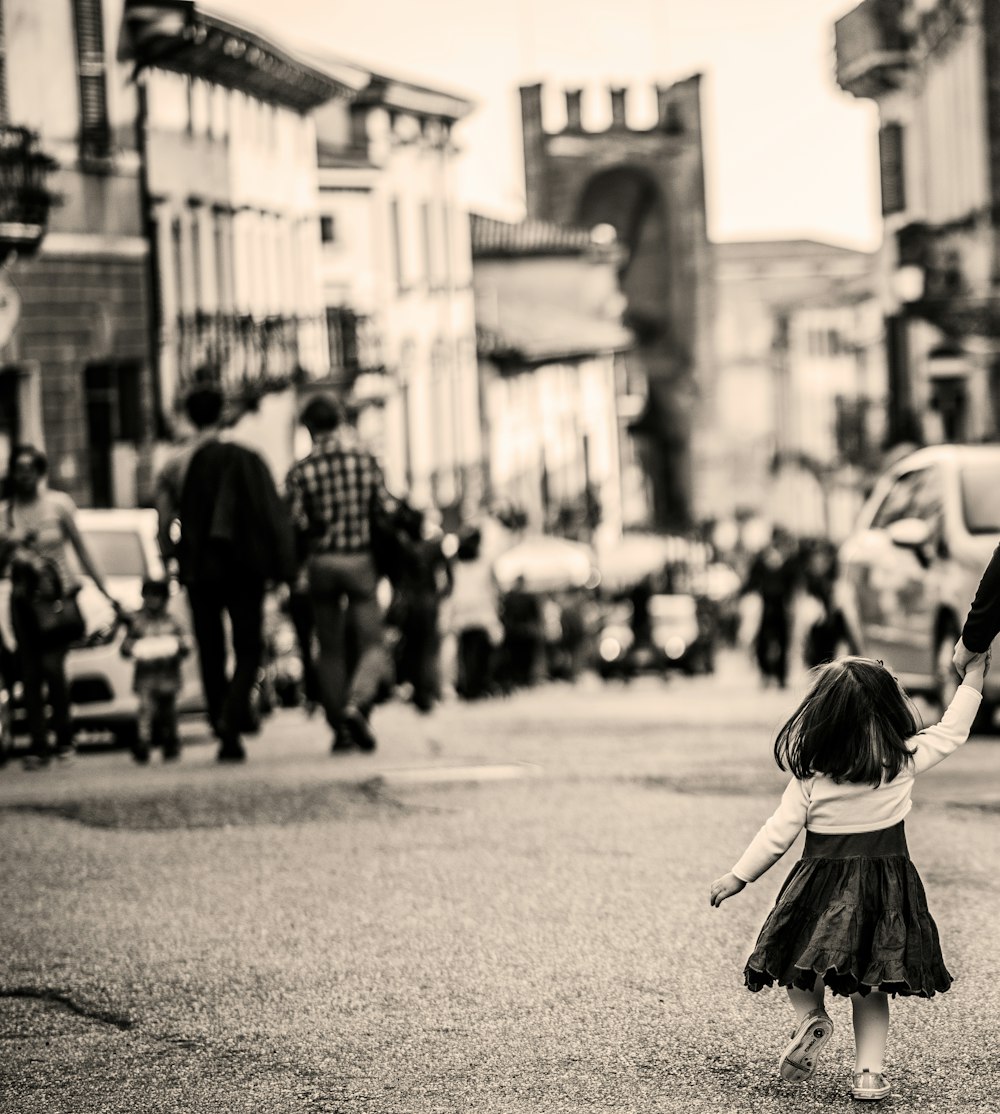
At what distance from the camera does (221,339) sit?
38.5 meters

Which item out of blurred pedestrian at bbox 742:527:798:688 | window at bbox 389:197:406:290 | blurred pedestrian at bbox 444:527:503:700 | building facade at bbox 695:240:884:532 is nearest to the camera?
blurred pedestrian at bbox 444:527:503:700

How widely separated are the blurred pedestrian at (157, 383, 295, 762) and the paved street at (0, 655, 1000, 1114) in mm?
854

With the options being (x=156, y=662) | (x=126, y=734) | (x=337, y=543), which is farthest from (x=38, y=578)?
(x=126, y=734)

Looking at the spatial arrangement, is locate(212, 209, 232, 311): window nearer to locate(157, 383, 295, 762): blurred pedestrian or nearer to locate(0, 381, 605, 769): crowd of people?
locate(0, 381, 605, 769): crowd of people

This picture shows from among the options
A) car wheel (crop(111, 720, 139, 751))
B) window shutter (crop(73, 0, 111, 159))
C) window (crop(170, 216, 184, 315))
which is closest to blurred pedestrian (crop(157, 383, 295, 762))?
car wheel (crop(111, 720, 139, 751))

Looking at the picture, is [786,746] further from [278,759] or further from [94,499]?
[94,499]

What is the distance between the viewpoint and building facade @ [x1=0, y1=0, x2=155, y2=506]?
2977 centimetres

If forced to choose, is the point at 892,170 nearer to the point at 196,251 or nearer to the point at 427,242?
the point at 196,251

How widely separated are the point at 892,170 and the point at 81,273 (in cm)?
2000

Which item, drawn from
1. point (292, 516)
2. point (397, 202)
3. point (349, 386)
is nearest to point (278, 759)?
point (292, 516)

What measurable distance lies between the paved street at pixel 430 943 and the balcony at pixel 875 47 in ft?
117

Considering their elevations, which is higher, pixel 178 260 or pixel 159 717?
pixel 178 260

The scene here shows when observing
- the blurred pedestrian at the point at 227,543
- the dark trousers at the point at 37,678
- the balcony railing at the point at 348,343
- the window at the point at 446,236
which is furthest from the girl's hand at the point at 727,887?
the window at the point at 446,236

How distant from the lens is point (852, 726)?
19.2ft
